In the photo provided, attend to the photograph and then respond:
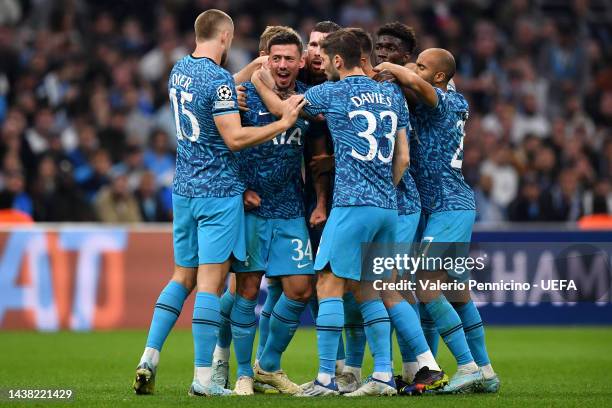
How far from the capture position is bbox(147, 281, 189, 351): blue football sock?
8.23 m

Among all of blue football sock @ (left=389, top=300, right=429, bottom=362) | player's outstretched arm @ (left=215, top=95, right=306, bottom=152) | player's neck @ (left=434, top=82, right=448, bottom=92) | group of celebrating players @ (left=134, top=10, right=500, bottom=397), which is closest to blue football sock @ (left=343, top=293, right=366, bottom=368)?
group of celebrating players @ (left=134, top=10, right=500, bottom=397)

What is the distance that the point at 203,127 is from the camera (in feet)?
26.9

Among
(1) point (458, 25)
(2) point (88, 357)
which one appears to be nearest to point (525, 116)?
(1) point (458, 25)

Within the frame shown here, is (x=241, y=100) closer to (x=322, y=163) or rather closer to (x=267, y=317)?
(x=322, y=163)

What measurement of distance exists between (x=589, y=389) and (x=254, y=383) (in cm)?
251

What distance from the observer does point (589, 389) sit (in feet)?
28.8

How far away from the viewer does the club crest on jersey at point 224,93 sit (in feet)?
26.5

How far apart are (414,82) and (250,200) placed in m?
1.44

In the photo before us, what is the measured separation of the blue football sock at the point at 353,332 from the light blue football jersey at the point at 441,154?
0.91 metres

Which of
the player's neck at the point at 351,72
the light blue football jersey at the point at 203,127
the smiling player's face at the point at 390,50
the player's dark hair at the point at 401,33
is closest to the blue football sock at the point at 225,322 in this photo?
the light blue football jersey at the point at 203,127

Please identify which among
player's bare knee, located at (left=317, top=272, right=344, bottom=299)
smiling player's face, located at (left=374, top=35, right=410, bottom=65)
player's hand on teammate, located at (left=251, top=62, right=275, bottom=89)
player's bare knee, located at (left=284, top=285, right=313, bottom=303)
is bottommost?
player's bare knee, located at (left=284, top=285, right=313, bottom=303)

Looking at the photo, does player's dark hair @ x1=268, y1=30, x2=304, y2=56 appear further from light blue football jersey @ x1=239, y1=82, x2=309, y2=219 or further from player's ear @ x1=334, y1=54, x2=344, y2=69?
player's ear @ x1=334, y1=54, x2=344, y2=69

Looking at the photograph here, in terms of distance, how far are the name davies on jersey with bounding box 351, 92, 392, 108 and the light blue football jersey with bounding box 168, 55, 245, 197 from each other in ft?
2.75

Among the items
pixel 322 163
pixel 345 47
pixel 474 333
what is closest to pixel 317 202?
pixel 322 163
